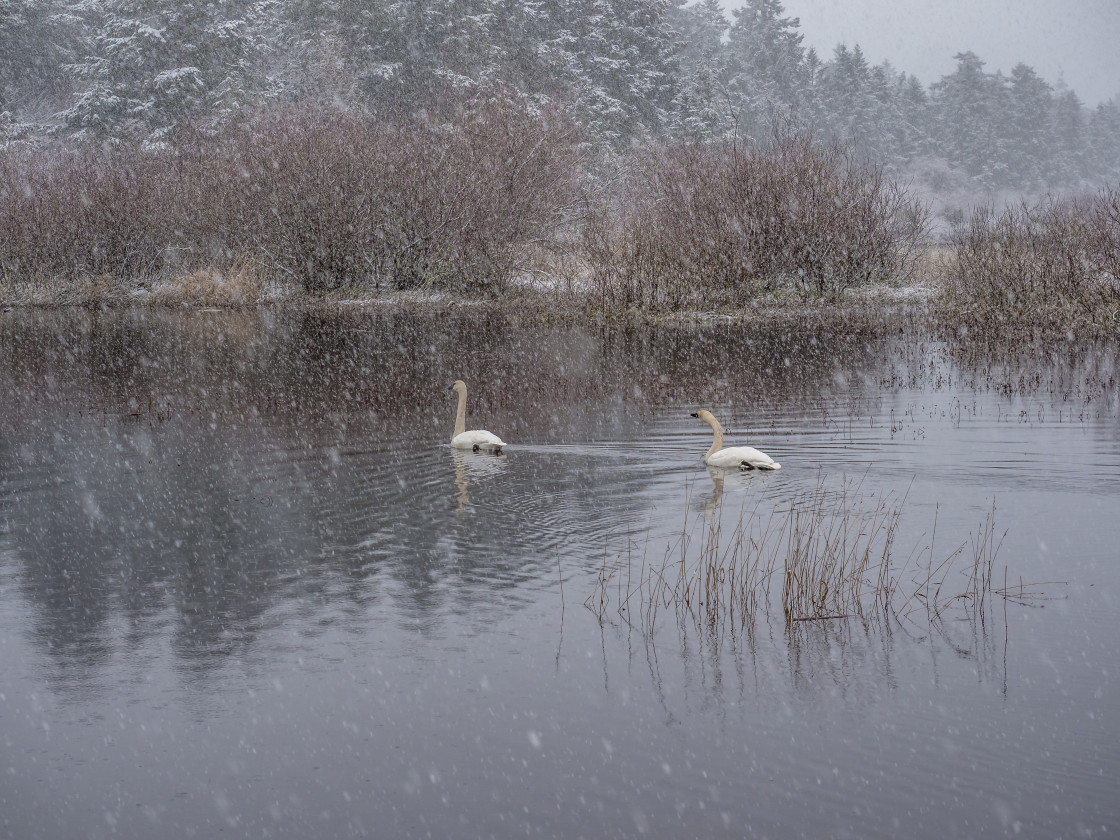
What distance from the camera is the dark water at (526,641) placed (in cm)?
560

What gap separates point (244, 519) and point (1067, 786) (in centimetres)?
754

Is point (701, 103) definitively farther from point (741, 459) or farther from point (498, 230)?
point (741, 459)

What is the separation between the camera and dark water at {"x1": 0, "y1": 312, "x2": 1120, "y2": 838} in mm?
5602

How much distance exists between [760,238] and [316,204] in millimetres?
14116

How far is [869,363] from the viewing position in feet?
66.9

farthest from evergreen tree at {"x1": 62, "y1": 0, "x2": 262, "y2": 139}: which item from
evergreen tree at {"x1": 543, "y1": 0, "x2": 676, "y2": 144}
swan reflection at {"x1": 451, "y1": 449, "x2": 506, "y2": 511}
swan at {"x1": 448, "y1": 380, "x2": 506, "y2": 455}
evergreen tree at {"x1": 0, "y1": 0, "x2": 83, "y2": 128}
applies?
swan reflection at {"x1": 451, "y1": 449, "x2": 506, "y2": 511}

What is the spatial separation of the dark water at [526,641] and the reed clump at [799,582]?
0.36ft

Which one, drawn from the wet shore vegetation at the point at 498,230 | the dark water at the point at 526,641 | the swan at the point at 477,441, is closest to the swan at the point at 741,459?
the dark water at the point at 526,641

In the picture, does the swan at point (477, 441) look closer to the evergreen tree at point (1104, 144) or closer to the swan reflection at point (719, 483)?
the swan reflection at point (719, 483)

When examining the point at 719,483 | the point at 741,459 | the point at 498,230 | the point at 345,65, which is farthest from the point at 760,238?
the point at 345,65

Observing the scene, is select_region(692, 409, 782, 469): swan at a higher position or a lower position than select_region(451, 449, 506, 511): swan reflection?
higher

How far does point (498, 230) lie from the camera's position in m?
36.8

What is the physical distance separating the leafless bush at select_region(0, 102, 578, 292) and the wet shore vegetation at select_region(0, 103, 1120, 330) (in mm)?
72

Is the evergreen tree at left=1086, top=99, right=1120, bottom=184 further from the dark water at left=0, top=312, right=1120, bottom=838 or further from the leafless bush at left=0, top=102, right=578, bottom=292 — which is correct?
the dark water at left=0, top=312, right=1120, bottom=838
